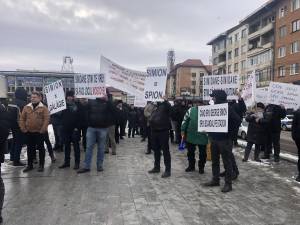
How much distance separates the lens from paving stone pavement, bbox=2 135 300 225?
583 cm

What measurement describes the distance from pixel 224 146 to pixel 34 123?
Answer: 422 cm

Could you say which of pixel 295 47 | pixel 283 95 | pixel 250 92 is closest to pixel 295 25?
pixel 295 47

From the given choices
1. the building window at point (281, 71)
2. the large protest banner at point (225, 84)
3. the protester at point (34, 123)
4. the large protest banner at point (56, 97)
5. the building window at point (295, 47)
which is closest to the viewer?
the protester at point (34, 123)

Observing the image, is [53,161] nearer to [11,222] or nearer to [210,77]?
[210,77]

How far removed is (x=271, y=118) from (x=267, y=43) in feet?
173

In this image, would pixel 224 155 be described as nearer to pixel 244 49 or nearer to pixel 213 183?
pixel 213 183

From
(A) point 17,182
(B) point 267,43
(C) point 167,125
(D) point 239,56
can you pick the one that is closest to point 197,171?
(C) point 167,125

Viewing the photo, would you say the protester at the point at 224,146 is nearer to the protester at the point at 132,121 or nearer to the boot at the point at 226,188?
the boot at the point at 226,188

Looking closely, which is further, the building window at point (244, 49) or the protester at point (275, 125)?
the building window at point (244, 49)

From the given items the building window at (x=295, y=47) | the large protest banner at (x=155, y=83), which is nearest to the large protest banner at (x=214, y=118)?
the large protest banner at (x=155, y=83)

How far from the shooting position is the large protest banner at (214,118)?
7.77 metres

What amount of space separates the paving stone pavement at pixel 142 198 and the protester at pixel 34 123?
50 centimetres

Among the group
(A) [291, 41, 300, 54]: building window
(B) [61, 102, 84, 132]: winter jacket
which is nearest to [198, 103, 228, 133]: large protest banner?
(B) [61, 102, 84, 132]: winter jacket

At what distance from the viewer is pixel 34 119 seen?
9305 millimetres
